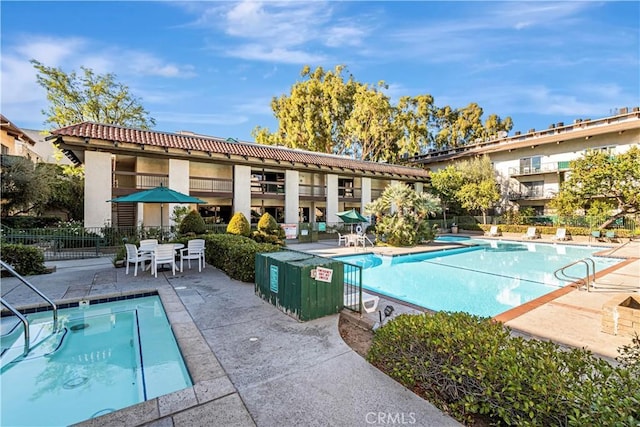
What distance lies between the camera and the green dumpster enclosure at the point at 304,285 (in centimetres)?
500

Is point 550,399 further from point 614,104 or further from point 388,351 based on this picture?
point 614,104

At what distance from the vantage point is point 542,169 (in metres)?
26.9

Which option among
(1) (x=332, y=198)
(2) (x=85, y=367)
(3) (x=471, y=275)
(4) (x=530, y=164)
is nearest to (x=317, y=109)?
(1) (x=332, y=198)

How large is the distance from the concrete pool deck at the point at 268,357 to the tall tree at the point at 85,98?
24.0m

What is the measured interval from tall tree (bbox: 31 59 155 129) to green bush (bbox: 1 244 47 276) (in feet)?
73.2

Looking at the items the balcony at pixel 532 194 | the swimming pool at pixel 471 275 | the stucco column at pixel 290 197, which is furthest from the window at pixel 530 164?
the stucco column at pixel 290 197

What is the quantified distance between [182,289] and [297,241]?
40.2 feet

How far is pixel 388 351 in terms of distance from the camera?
3.43 meters

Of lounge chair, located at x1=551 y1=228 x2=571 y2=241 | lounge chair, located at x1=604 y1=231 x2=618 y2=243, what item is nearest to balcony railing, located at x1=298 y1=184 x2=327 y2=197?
lounge chair, located at x1=551 y1=228 x2=571 y2=241

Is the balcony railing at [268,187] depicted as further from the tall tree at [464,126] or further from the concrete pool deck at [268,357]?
the tall tree at [464,126]

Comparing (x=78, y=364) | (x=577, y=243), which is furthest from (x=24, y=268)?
(x=577, y=243)

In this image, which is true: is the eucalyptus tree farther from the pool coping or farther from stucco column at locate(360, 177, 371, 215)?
the pool coping

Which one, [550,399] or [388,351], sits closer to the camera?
[550,399]

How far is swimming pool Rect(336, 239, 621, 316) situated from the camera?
8.13 m
